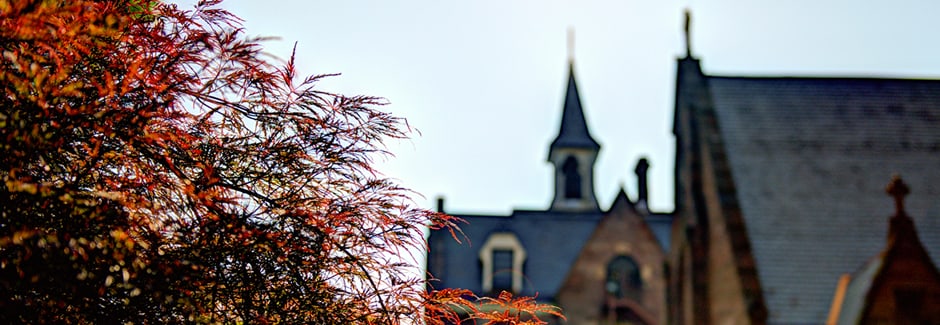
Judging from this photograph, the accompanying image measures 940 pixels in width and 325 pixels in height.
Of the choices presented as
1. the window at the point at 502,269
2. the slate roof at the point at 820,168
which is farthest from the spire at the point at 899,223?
the window at the point at 502,269

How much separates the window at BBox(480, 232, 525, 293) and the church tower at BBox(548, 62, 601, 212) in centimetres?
776

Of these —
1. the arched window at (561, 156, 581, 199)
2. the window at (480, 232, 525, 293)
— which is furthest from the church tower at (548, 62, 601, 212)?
the window at (480, 232, 525, 293)

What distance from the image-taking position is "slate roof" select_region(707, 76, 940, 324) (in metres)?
19.2

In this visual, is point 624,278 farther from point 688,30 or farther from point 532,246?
point 688,30

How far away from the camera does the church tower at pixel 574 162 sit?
47.8 metres

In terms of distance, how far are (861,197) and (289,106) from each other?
17056 mm

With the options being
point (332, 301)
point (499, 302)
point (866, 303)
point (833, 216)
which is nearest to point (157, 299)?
point (332, 301)

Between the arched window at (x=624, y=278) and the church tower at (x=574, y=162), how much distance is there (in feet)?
31.9

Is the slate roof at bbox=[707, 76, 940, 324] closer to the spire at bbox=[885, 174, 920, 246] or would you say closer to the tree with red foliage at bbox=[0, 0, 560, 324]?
the spire at bbox=[885, 174, 920, 246]

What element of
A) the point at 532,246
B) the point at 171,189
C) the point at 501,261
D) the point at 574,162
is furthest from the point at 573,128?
the point at 171,189

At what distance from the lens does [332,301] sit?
19.8ft

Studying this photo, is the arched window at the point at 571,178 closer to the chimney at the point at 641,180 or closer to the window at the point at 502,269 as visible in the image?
the chimney at the point at 641,180

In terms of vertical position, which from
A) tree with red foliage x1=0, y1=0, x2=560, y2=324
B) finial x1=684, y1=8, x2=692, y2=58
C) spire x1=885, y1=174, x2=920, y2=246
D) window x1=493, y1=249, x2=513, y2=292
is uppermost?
finial x1=684, y1=8, x2=692, y2=58

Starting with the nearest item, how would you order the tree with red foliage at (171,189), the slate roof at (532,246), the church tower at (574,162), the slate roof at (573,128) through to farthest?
1. the tree with red foliage at (171,189)
2. the slate roof at (532,246)
3. the church tower at (574,162)
4. the slate roof at (573,128)
